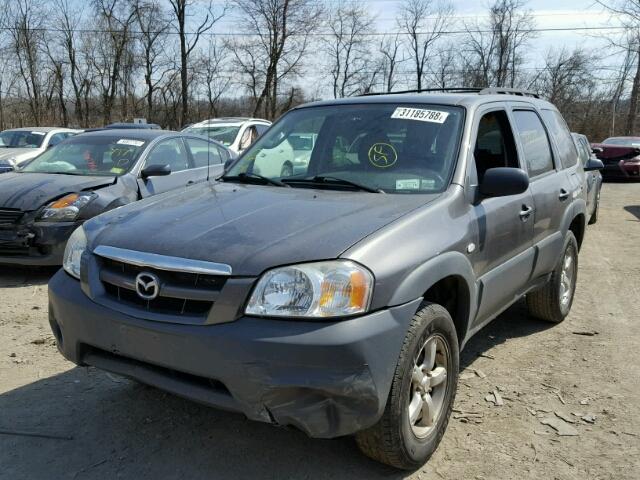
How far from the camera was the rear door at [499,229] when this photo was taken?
10.7 feet

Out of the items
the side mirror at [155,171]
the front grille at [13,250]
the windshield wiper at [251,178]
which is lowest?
the front grille at [13,250]

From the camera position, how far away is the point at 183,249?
2.46 metres

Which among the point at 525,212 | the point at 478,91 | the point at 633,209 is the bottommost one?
the point at 633,209

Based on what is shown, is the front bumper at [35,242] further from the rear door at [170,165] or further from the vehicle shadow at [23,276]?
the rear door at [170,165]

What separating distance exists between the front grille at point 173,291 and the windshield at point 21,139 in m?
12.3

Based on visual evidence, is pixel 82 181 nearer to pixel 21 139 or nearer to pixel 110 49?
pixel 21 139

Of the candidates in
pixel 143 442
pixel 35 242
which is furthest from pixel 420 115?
pixel 35 242

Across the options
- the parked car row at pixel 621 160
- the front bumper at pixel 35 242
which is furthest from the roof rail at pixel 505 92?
the parked car row at pixel 621 160

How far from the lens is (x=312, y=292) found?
7.47ft

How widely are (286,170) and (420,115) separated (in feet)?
2.93

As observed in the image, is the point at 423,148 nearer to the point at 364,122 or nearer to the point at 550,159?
the point at 364,122

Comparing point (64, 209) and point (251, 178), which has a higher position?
point (251, 178)

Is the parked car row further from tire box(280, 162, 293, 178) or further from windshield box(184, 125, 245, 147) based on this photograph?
tire box(280, 162, 293, 178)

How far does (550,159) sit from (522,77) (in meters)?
45.9
